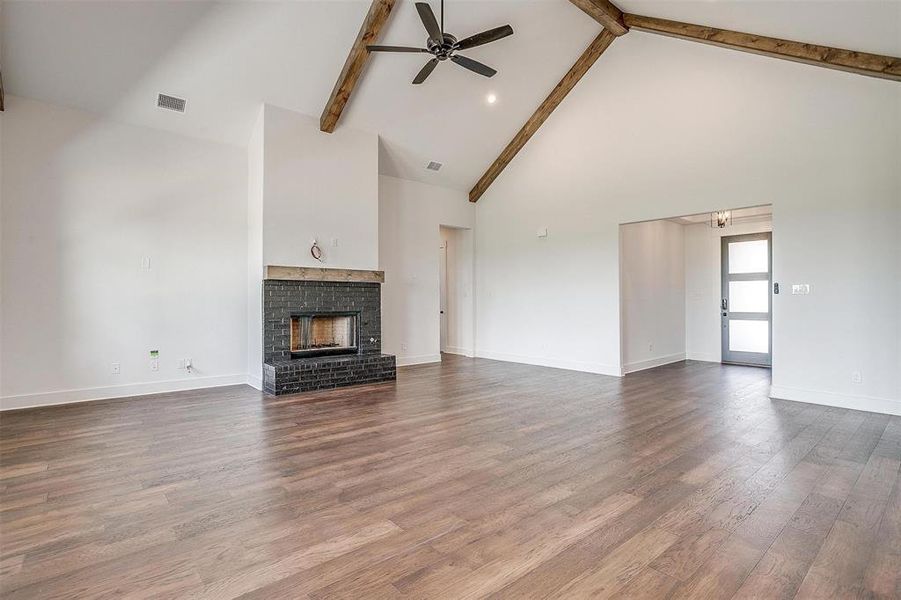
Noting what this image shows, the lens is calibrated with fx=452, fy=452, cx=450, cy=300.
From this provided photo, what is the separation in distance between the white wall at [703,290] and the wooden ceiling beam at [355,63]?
647 centimetres

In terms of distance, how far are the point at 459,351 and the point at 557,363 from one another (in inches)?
90.2

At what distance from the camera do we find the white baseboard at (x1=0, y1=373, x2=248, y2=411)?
14.9ft

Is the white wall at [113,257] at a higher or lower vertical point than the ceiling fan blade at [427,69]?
lower

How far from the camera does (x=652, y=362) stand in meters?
7.35

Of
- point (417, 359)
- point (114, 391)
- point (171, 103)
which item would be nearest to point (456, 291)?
point (417, 359)

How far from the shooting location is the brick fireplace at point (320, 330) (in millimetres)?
5379

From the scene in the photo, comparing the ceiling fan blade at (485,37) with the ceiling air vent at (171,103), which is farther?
the ceiling air vent at (171,103)

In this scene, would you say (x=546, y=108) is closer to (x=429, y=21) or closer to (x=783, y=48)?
(x=783, y=48)

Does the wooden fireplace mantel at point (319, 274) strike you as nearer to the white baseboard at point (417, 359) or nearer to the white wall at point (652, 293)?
the white baseboard at point (417, 359)

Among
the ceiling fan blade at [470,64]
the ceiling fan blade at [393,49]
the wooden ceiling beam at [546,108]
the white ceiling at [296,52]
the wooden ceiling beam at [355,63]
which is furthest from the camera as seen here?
the wooden ceiling beam at [546,108]

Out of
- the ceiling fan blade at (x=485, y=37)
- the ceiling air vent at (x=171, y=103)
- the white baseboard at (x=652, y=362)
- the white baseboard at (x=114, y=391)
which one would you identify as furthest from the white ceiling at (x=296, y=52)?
the white baseboard at (x=652, y=362)

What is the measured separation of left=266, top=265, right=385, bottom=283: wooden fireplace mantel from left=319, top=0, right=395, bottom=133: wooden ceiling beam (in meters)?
1.84

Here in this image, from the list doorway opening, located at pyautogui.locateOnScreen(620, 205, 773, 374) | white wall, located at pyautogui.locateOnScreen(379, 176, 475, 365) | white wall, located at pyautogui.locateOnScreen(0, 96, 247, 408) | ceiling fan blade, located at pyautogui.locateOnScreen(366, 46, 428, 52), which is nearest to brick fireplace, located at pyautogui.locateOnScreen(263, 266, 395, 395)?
white wall, located at pyautogui.locateOnScreen(0, 96, 247, 408)

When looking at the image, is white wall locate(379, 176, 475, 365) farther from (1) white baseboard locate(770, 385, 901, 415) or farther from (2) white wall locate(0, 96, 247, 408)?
(1) white baseboard locate(770, 385, 901, 415)
